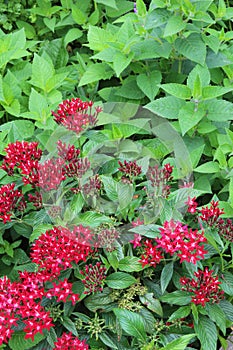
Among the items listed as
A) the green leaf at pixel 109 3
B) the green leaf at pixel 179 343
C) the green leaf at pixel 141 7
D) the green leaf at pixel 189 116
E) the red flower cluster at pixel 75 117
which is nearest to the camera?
the green leaf at pixel 179 343

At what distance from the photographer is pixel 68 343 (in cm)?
171

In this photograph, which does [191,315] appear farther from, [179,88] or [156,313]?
[179,88]

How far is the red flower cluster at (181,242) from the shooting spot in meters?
1.73

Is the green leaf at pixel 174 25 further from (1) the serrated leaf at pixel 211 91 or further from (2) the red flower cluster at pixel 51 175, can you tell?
(2) the red flower cluster at pixel 51 175

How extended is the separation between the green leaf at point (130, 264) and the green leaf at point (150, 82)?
77cm

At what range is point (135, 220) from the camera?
6.32ft

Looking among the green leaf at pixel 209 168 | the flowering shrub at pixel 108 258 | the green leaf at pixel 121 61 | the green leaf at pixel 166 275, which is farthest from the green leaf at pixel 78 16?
the green leaf at pixel 166 275

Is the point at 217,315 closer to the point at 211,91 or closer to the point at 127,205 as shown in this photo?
the point at 127,205

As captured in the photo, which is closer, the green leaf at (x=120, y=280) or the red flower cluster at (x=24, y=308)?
the red flower cluster at (x=24, y=308)

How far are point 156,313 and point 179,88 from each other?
34.1 inches

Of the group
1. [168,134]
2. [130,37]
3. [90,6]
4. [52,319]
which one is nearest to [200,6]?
[130,37]

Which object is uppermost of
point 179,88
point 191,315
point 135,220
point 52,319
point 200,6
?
point 200,6

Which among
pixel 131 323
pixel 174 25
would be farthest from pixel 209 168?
pixel 131 323

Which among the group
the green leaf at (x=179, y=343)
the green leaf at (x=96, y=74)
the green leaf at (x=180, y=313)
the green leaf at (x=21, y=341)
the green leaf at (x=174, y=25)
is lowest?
the green leaf at (x=180, y=313)
